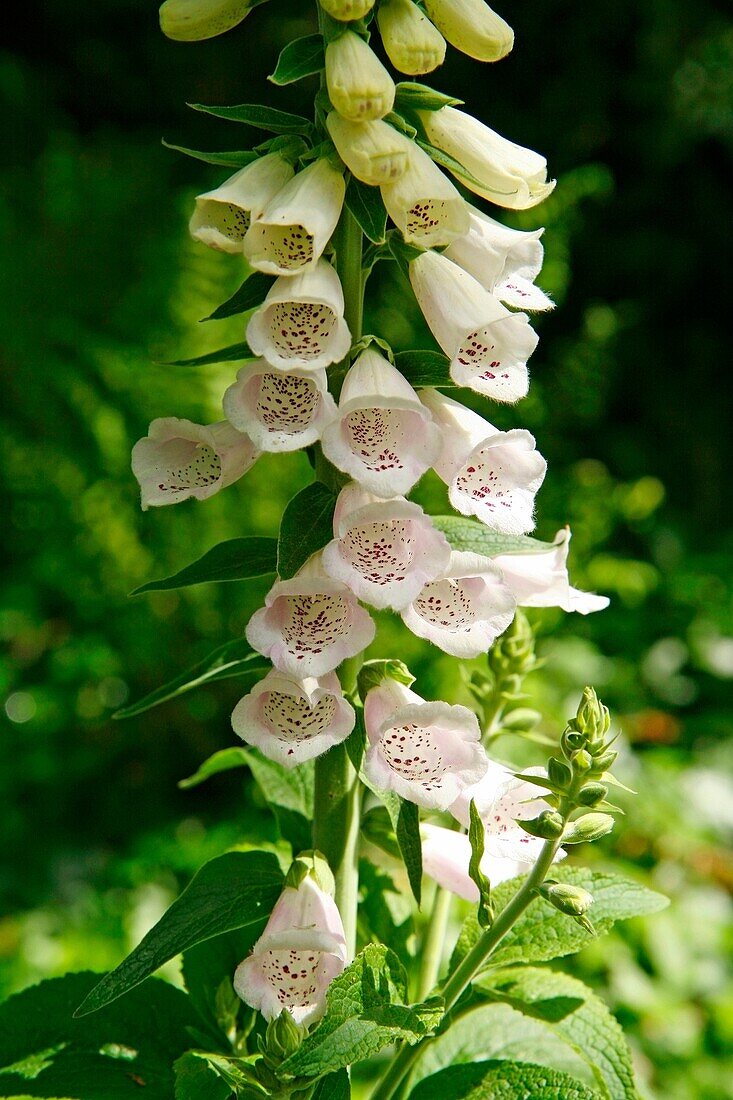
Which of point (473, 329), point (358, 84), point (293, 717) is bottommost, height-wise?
point (293, 717)

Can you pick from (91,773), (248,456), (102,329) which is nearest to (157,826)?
(91,773)

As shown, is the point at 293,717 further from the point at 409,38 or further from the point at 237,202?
the point at 409,38

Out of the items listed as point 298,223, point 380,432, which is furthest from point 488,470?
point 298,223

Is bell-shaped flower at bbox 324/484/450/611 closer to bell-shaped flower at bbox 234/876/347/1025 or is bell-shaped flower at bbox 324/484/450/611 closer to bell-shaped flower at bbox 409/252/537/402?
bell-shaped flower at bbox 409/252/537/402

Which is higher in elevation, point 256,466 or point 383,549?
point 383,549

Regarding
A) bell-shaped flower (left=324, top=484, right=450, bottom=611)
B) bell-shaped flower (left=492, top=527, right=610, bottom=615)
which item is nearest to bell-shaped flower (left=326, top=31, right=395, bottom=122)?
bell-shaped flower (left=324, top=484, right=450, bottom=611)

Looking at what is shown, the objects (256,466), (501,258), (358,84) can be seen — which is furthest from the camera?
(256,466)

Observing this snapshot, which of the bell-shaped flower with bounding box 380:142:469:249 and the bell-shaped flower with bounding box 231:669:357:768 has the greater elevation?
the bell-shaped flower with bounding box 380:142:469:249

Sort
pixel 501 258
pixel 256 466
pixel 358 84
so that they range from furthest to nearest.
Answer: pixel 256 466 < pixel 501 258 < pixel 358 84

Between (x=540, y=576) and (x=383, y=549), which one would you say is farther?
(x=540, y=576)
